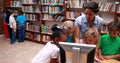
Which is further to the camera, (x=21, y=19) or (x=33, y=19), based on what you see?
(x=33, y=19)

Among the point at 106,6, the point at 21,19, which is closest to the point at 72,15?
the point at 106,6

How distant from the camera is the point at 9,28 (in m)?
6.47

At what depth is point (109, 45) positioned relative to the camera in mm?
2166

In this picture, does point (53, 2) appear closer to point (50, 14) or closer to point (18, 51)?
point (50, 14)

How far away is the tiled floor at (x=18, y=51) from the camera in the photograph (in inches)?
169

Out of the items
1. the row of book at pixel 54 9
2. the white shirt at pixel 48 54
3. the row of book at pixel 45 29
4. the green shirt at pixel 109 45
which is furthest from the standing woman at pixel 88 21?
the row of book at pixel 45 29

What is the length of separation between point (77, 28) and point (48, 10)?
331cm

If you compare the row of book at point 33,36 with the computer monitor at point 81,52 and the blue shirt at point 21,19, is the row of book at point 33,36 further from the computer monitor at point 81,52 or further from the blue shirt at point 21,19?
the computer monitor at point 81,52

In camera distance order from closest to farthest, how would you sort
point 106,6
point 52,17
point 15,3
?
point 106,6 < point 52,17 < point 15,3

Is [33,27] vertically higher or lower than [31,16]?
lower

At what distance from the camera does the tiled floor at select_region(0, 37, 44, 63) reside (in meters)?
4.29

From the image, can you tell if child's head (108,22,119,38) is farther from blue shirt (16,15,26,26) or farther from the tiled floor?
blue shirt (16,15,26,26)

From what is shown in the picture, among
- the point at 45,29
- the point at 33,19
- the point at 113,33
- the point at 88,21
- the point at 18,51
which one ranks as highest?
the point at 88,21

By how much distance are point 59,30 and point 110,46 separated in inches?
28.7
